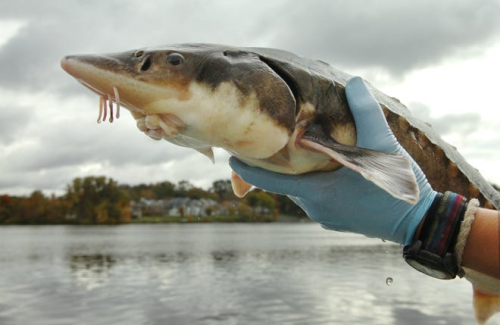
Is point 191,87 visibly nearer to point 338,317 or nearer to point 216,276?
point 338,317

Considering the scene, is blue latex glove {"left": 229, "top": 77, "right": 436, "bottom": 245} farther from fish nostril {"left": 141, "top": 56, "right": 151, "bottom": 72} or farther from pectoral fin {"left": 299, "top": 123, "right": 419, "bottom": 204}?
fish nostril {"left": 141, "top": 56, "right": 151, "bottom": 72}

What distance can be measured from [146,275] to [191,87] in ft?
81.2

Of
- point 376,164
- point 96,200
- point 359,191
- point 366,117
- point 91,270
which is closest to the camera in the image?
point 376,164

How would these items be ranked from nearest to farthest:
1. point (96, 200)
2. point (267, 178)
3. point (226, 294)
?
point (267, 178) → point (226, 294) → point (96, 200)

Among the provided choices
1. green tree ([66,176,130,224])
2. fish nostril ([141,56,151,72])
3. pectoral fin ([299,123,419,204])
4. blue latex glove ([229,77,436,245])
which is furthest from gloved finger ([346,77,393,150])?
green tree ([66,176,130,224])

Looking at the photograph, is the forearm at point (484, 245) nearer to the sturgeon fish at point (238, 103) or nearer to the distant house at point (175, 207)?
the sturgeon fish at point (238, 103)

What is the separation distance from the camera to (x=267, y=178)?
304 cm

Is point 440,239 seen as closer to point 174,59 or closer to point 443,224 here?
point 443,224

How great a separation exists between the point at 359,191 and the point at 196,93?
3.75ft

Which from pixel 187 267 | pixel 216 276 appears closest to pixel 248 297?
pixel 216 276

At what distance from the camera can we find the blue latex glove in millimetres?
2762

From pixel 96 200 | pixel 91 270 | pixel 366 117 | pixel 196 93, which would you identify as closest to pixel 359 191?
pixel 366 117

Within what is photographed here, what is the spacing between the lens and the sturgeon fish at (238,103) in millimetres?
2363

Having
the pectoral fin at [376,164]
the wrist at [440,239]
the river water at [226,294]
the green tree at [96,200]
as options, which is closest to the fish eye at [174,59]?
the pectoral fin at [376,164]
